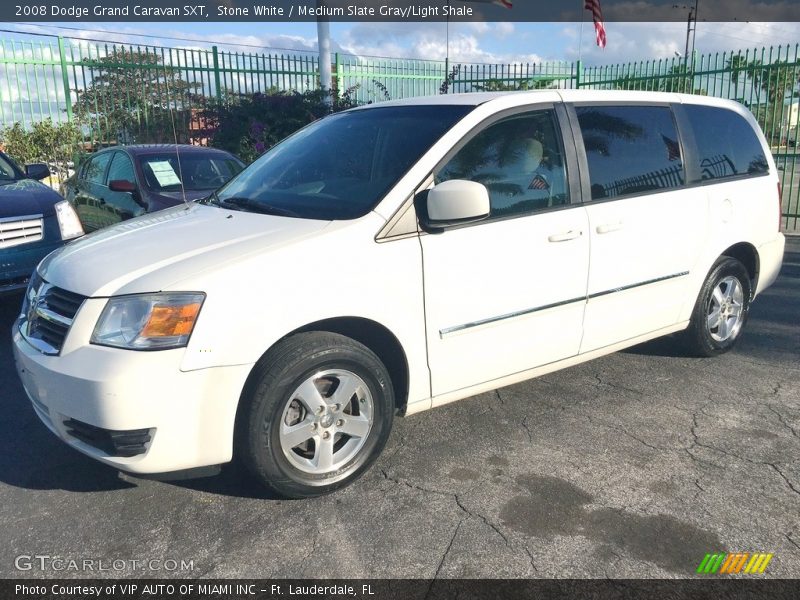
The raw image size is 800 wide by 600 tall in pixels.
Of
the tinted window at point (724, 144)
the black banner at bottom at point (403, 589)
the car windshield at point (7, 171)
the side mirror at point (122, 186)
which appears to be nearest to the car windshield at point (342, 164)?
the black banner at bottom at point (403, 589)

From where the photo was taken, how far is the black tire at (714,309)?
4695 mm

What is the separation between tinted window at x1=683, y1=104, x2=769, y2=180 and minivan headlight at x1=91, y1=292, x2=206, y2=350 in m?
3.48

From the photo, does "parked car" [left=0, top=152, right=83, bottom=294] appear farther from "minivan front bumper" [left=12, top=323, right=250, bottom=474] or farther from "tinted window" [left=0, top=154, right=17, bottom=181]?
"minivan front bumper" [left=12, top=323, right=250, bottom=474]

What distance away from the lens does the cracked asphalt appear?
2.72 meters

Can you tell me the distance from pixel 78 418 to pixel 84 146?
10947 millimetres

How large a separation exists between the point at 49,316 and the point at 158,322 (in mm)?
691

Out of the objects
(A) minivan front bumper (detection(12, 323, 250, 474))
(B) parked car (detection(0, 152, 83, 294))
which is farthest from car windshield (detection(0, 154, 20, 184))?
(A) minivan front bumper (detection(12, 323, 250, 474))

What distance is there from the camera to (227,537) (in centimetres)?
288

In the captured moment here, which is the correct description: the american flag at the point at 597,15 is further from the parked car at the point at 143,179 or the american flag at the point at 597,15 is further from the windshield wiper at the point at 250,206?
the windshield wiper at the point at 250,206

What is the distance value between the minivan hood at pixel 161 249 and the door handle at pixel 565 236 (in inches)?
49.2

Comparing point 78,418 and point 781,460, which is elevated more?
point 78,418

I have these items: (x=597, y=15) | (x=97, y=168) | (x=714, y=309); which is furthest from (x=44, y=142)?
(x=714, y=309)

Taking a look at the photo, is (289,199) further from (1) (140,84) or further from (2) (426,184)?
(1) (140,84)

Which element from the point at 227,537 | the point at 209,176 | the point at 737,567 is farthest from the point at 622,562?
the point at 209,176
